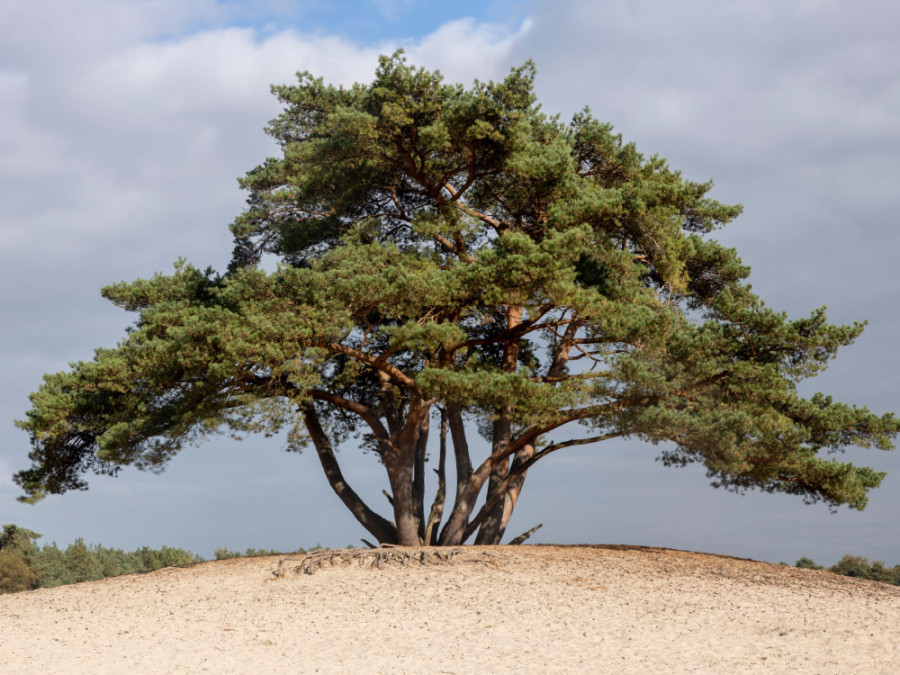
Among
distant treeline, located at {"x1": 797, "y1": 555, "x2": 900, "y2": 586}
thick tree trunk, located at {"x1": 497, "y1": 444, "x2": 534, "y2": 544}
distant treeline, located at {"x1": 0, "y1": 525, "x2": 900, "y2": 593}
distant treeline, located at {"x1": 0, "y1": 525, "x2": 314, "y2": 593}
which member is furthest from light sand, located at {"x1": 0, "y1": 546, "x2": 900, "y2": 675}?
distant treeline, located at {"x1": 0, "y1": 525, "x2": 314, "y2": 593}

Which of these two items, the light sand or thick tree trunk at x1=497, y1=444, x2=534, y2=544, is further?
thick tree trunk at x1=497, y1=444, x2=534, y2=544

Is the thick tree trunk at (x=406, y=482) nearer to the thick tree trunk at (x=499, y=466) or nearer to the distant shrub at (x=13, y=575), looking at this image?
the thick tree trunk at (x=499, y=466)

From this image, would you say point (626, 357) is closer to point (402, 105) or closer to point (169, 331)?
point (402, 105)

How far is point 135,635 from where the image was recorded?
12328mm

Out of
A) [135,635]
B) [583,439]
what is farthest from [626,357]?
[135,635]

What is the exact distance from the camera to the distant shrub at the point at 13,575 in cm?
3156

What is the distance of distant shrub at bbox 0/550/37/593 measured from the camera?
3156 centimetres

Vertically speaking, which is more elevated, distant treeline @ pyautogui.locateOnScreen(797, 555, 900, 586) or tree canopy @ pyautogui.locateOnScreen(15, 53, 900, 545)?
tree canopy @ pyautogui.locateOnScreen(15, 53, 900, 545)

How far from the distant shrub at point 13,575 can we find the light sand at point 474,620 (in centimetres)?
1713

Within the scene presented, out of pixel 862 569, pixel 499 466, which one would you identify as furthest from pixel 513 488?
pixel 862 569

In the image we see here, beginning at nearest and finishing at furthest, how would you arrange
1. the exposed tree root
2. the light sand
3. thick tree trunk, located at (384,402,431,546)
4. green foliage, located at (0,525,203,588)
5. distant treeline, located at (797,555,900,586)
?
the light sand
the exposed tree root
thick tree trunk, located at (384,402,431,546)
distant treeline, located at (797,555,900,586)
green foliage, located at (0,525,203,588)

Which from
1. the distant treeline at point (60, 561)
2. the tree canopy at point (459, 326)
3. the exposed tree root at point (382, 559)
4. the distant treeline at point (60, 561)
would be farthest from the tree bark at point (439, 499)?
the distant treeline at point (60, 561)

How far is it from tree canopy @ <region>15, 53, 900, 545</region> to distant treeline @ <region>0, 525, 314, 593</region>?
1633 cm

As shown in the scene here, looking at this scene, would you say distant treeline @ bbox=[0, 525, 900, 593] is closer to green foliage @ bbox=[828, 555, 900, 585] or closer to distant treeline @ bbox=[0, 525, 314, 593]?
distant treeline @ bbox=[0, 525, 314, 593]
